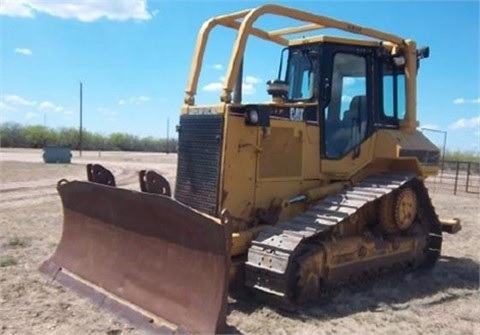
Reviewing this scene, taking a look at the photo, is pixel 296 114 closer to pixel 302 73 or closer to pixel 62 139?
pixel 302 73

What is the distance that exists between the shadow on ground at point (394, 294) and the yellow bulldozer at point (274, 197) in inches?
6.2

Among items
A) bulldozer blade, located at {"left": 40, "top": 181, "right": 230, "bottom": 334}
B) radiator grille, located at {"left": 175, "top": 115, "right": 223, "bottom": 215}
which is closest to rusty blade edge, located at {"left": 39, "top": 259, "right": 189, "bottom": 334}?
bulldozer blade, located at {"left": 40, "top": 181, "right": 230, "bottom": 334}

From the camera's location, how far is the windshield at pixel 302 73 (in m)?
6.65

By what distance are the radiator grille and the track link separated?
74 cm

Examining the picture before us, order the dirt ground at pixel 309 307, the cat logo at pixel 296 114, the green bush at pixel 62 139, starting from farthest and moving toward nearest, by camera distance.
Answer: the green bush at pixel 62 139
the cat logo at pixel 296 114
the dirt ground at pixel 309 307

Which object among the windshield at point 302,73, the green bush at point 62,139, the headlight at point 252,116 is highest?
the windshield at point 302,73

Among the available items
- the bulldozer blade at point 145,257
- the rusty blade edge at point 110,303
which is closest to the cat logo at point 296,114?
the bulldozer blade at point 145,257

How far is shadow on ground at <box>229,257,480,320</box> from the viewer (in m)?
5.43

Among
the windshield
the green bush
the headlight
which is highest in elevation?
the windshield

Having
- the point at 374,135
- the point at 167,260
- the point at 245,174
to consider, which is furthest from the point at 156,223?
the point at 374,135

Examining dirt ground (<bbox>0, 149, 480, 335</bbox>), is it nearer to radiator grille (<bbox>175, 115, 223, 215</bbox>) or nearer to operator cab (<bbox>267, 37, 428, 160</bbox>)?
radiator grille (<bbox>175, 115, 223, 215</bbox>)

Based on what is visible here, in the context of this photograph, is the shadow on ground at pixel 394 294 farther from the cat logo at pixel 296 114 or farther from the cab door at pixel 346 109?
the cat logo at pixel 296 114

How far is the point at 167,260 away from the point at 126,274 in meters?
0.62

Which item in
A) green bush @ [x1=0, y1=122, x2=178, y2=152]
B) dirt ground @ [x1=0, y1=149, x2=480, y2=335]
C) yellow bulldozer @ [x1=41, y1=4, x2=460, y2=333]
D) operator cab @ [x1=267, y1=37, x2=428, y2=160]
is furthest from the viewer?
green bush @ [x1=0, y1=122, x2=178, y2=152]
